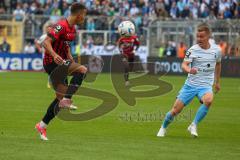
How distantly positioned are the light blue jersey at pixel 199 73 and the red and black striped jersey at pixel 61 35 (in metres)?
2.19

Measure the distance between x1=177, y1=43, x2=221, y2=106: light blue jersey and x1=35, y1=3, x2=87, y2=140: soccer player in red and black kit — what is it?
204 cm

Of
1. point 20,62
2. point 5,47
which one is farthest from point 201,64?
point 5,47

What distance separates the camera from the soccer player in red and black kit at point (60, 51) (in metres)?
12.7

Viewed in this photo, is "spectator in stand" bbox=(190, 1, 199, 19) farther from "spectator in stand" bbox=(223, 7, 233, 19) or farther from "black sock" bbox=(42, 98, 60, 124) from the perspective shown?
"black sock" bbox=(42, 98, 60, 124)

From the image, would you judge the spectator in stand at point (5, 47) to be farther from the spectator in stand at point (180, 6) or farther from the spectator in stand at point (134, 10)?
the spectator in stand at point (180, 6)

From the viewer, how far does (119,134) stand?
1405 cm

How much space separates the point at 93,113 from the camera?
18.2m

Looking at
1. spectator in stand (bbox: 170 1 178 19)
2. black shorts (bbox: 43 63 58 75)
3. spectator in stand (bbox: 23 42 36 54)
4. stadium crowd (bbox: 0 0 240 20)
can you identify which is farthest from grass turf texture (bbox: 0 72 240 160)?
spectator in stand (bbox: 170 1 178 19)

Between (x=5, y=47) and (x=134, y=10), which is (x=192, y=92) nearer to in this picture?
(x=5, y=47)

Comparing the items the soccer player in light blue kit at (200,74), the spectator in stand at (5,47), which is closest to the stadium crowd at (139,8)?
the spectator in stand at (5,47)

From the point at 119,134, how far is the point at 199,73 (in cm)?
196

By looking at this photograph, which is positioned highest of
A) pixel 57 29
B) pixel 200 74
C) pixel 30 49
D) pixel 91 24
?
pixel 57 29

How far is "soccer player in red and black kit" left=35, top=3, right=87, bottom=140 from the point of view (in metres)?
12.7

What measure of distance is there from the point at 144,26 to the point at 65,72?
97.2 feet
